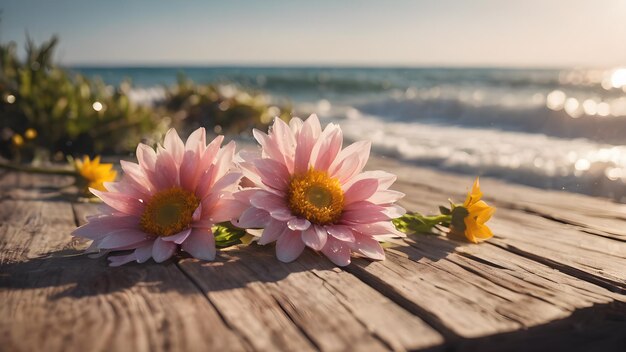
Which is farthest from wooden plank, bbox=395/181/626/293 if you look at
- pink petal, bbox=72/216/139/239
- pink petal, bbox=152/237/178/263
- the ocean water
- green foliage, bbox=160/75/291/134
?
green foliage, bbox=160/75/291/134

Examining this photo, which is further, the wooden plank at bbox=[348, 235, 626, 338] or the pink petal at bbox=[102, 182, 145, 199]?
the pink petal at bbox=[102, 182, 145, 199]

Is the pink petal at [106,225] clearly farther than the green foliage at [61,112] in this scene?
No

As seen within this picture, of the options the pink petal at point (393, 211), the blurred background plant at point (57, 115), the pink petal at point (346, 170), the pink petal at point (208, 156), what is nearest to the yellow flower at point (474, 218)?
the pink petal at point (393, 211)

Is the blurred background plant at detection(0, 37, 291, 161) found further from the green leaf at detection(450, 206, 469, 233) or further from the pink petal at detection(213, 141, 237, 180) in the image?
the green leaf at detection(450, 206, 469, 233)

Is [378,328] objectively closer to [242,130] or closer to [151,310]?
[151,310]

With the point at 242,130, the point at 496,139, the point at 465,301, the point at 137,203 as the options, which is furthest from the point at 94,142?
the point at 496,139

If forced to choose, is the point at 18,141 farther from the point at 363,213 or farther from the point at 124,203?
the point at 363,213

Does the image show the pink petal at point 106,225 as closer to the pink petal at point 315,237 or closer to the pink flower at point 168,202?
the pink flower at point 168,202
